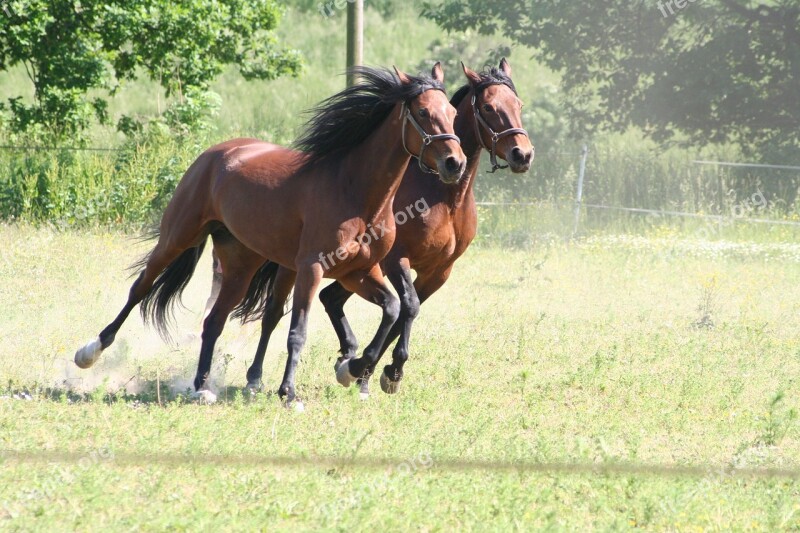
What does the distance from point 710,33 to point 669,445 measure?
15067 mm

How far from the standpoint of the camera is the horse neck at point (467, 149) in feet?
24.8

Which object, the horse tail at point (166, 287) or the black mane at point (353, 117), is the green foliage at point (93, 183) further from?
the black mane at point (353, 117)

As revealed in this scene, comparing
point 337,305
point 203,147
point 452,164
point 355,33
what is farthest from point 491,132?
point 203,147

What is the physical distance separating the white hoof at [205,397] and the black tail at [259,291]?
42.0 inches

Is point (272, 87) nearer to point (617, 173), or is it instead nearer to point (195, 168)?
point (617, 173)

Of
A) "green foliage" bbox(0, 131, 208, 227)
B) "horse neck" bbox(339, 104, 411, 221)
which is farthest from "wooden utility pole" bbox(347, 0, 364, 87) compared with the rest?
"horse neck" bbox(339, 104, 411, 221)

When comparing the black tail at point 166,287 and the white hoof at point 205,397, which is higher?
the black tail at point 166,287

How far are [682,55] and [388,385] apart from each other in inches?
559

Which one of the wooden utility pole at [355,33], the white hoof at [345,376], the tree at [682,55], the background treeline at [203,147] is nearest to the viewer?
the white hoof at [345,376]

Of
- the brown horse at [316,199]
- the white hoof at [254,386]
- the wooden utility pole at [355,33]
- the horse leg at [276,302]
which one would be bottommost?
the white hoof at [254,386]

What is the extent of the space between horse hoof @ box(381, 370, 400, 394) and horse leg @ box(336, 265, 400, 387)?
32 cm

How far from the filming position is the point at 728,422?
6.85m

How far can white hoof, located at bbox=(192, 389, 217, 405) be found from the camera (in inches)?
278

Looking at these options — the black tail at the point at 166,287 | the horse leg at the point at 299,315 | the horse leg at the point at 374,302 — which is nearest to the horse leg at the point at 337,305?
the horse leg at the point at 374,302
